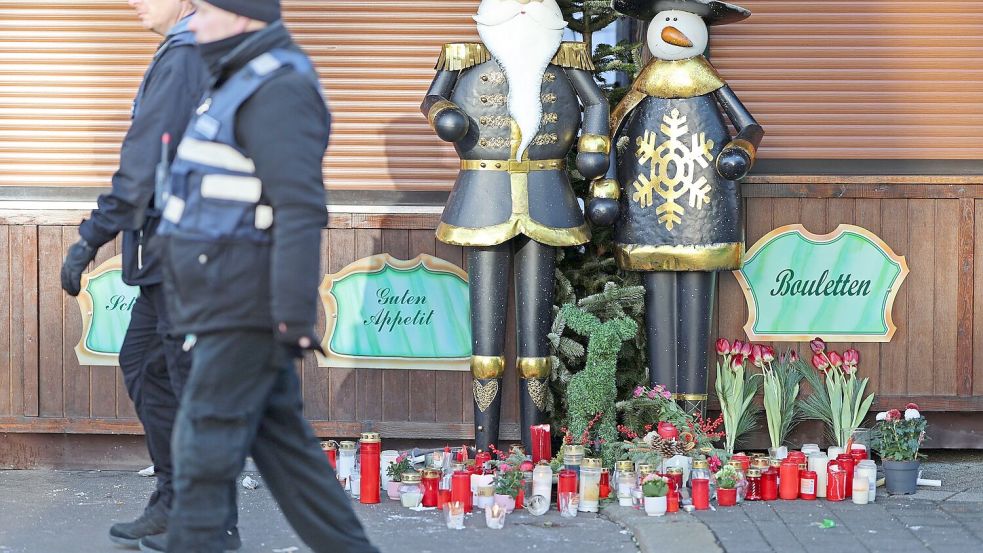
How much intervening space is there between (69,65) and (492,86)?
79.5 inches

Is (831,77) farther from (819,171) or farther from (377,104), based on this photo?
(377,104)

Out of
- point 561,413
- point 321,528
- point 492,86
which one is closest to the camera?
point 321,528

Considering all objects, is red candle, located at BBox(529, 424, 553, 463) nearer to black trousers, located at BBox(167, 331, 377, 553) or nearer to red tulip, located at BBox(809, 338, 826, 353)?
red tulip, located at BBox(809, 338, 826, 353)

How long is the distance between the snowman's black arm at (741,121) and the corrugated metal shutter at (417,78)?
38 centimetres

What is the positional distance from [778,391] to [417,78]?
2139 mm

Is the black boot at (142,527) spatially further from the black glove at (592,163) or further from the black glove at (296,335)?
the black glove at (592,163)

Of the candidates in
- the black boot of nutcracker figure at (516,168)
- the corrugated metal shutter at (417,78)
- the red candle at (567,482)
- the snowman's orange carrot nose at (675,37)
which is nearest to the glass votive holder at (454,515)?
the red candle at (567,482)

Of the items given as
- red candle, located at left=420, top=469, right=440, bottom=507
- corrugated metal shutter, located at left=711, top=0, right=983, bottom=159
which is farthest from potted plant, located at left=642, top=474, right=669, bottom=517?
corrugated metal shutter, located at left=711, top=0, right=983, bottom=159

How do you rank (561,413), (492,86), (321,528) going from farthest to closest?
(561,413), (492,86), (321,528)

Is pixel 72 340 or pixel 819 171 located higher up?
pixel 819 171

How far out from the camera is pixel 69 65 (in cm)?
590

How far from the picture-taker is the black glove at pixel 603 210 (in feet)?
17.5

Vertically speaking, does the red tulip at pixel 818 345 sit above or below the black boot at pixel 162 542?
above

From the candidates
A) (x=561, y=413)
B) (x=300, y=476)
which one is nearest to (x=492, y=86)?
(x=561, y=413)
